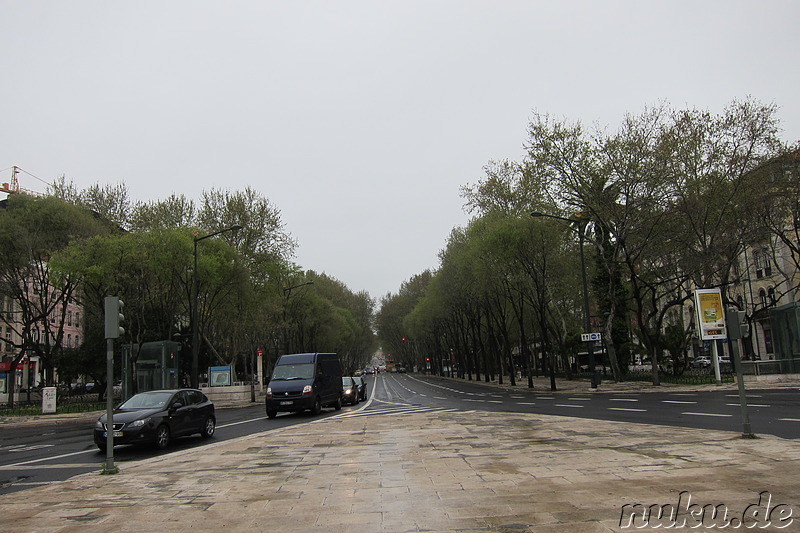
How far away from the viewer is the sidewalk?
6312 mm

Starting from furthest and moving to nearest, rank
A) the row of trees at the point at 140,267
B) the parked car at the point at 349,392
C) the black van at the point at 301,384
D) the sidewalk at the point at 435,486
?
1. the row of trees at the point at 140,267
2. the parked car at the point at 349,392
3. the black van at the point at 301,384
4. the sidewalk at the point at 435,486

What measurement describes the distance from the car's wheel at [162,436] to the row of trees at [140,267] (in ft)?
65.4

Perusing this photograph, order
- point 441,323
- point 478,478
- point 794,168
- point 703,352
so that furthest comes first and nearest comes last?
1. point 703,352
2. point 441,323
3. point 794,168
4. point 478,478

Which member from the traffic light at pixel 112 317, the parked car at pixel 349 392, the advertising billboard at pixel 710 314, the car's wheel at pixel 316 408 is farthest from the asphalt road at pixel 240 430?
the advertising billboard at pixel 710 314

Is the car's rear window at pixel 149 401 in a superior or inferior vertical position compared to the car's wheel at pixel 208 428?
superior

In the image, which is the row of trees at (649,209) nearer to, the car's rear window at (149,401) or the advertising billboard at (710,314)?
the advertising billboard at (710,314)

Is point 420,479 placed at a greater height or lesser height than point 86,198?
lesser

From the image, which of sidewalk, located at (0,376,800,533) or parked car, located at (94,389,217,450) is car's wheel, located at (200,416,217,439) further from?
sidewalk, located at (0,376,800,533)

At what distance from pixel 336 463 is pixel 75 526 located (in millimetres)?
4782

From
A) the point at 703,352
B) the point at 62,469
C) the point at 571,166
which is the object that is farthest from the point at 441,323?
the point at 62,469

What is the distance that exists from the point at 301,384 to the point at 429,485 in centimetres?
1592

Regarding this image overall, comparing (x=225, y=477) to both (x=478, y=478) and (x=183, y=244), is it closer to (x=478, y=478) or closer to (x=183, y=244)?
(x=478, y=478)

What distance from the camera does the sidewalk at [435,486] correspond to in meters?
6.31

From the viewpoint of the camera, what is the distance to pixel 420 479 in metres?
8.64
